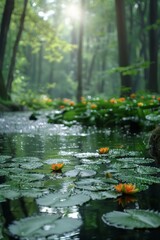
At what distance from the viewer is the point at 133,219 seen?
126cm

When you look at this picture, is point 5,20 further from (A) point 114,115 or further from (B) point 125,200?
(B) point 125,200

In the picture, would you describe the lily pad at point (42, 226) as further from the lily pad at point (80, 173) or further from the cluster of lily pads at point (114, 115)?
the cluster of lily pads at point (114, 115)

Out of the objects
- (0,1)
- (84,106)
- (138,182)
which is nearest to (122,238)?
(138,182)

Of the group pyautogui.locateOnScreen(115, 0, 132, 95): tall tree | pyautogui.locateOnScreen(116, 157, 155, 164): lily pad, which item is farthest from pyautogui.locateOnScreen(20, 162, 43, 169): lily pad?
pyautogui.locateOnScreen(115, 0, 132, 95): tall tree

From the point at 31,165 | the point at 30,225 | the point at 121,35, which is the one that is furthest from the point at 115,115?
the point at 121,35

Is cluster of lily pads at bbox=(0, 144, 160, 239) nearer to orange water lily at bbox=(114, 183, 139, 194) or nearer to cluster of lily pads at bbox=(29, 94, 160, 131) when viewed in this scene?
orange water lily at bbox=(114, 183, 139, 194)

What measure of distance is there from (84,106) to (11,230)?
19.9 ft

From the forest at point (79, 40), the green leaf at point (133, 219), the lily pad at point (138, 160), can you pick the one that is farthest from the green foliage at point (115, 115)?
the green leaf at point (133, 219)

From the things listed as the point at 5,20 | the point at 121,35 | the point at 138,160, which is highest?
the point at 5,20

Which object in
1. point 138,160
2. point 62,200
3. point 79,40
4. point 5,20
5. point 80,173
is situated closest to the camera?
point 62,200

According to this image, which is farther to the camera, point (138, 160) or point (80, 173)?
point (138, 160)

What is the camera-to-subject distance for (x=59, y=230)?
3.73ft

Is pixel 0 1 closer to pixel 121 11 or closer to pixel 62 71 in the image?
pixel 121 11

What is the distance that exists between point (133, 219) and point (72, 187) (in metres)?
0.57
